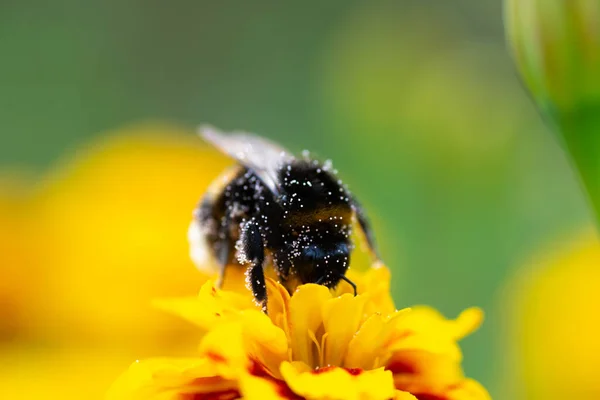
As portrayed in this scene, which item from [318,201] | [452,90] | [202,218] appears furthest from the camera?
[452,90]

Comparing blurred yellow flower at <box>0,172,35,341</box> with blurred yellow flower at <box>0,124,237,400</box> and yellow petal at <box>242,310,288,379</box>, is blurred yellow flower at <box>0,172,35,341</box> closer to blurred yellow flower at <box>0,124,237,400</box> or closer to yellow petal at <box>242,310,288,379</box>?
blurred yellow flower at <box>0,124,237,400</box>

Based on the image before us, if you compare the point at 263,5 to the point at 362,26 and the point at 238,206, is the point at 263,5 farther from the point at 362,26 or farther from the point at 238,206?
the point at 238,206

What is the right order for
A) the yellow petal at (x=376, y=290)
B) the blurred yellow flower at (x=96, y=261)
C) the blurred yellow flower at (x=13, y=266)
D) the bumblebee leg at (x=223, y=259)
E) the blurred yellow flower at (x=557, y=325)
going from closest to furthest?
the yellow petal at (x=376, y=290), the bumblebee leg at (x=223, y=259), the blurred yellow flower at (x=557, y=325), the blurred yellow flower at (x=96, y=261), the blurred yellow flower at (x=13, y=266)

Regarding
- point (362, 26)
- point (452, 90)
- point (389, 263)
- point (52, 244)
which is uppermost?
point (362, 26)

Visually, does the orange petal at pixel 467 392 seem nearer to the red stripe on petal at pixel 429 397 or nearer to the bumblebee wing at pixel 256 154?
the red stripe on petal at pixel 429 397

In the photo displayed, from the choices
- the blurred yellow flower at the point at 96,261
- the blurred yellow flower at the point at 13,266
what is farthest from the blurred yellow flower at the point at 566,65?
the blurred yellow flower at the point at 13,266

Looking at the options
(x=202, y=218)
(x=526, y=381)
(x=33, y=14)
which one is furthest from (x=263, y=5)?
(x=202, y=218)
